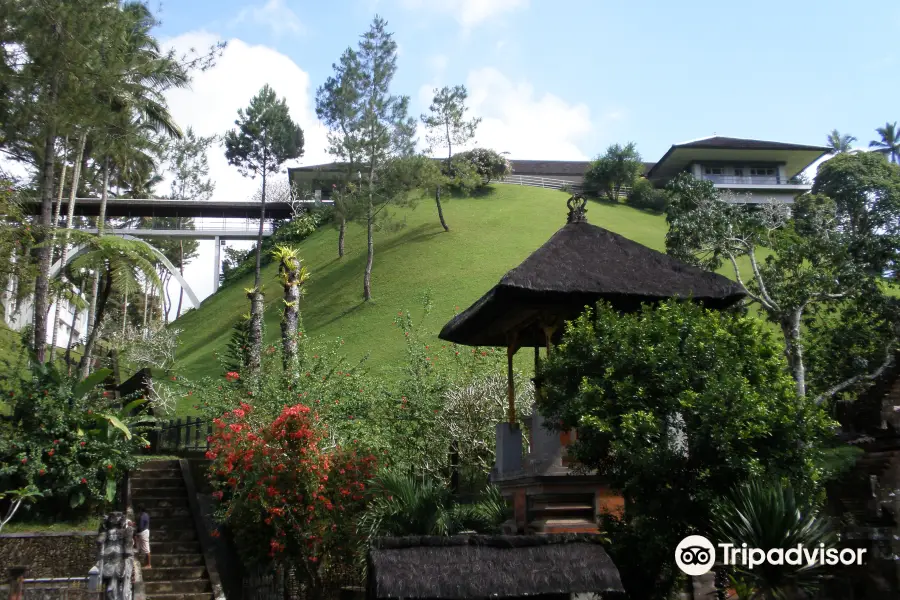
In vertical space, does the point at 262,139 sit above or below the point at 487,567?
above

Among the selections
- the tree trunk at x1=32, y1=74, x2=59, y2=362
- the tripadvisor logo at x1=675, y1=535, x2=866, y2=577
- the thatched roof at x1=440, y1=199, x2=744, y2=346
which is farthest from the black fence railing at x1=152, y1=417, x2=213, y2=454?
the tripadvisor logo at x1=675, y1=535, x2=866, y2=577

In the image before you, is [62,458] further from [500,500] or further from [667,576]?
[667,576]

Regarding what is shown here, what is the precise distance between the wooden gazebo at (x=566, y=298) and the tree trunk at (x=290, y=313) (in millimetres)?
5327

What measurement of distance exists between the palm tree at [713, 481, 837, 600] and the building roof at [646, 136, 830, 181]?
4698 cm

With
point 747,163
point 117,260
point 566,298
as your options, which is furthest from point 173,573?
point 747,163

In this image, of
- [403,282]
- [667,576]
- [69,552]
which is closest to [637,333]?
[667,576]

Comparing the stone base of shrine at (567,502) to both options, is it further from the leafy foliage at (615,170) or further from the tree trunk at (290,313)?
the leafy foliage at (615,170)

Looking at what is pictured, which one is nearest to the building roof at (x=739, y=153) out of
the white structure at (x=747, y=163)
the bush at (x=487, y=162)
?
the white structure at (x=747, y=163)

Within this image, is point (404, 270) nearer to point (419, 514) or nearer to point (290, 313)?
point (290, 313)

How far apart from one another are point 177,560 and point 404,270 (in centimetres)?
2496

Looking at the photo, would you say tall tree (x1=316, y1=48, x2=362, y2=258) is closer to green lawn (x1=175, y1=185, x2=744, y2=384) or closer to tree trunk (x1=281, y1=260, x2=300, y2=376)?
green lawn (x1=175, y1=185, x2=744, y2=384)

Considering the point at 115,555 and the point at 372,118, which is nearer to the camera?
the point at 115,555

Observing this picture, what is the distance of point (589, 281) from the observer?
973cm

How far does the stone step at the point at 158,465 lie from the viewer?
53.9 feet
